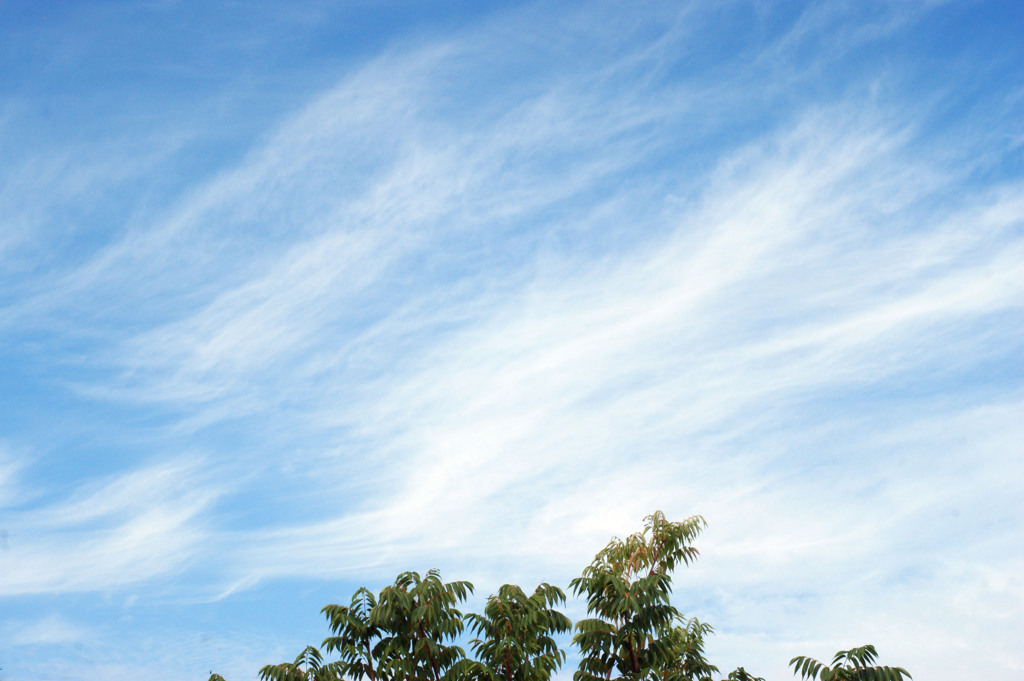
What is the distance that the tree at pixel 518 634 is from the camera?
16938 millimetres

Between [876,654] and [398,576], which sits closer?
[876,654]

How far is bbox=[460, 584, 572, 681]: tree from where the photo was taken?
55.6 feet

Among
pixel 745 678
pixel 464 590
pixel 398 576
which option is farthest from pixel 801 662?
pixel 398 576

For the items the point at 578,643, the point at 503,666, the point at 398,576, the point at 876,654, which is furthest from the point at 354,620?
the point at 876,654

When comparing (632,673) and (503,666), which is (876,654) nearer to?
(632,673)

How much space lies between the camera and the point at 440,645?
17359mm

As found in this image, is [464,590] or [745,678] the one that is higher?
[464,590]

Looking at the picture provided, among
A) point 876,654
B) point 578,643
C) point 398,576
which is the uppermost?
point 398,576

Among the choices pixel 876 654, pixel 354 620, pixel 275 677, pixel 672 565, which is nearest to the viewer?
pixel 876 654

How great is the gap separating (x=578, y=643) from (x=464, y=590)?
2636 mm

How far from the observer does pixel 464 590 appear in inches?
690

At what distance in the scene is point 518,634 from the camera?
17.2 meters

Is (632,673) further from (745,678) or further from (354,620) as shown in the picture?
(354,620)

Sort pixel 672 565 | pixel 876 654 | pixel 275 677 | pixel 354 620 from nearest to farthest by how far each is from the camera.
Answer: pixel 876 654, pixel 275 677, pixel 354 620, pixel 672 565
